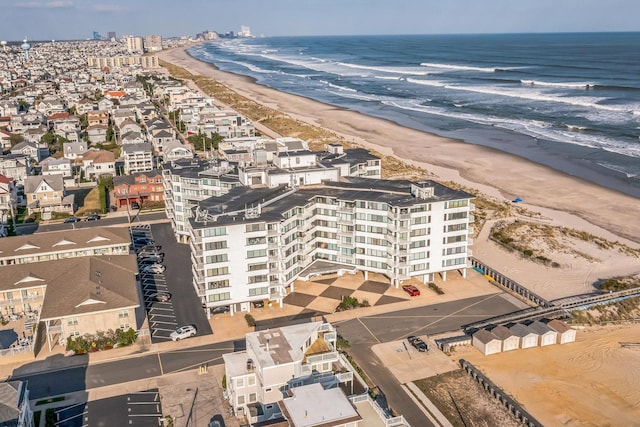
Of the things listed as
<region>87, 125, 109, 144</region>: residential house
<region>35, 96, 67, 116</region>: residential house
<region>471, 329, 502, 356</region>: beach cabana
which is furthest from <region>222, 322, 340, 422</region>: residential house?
<region>35, 96, 67, 116</region>: residential house

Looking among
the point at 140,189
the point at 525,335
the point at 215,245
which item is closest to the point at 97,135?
the point at 140,189

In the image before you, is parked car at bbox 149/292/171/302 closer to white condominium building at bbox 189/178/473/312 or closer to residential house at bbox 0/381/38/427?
white condominium building at bbox 189/178/473/312

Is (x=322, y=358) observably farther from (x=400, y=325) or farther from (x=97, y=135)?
(x=97, y=135)

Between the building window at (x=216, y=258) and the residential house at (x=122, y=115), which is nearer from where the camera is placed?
the building window at (x=216, y=258)

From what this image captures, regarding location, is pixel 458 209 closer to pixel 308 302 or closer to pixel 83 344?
pixel 308 302

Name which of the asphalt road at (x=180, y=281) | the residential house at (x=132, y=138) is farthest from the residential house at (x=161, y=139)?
the asphalt road at (x=180, y=281)

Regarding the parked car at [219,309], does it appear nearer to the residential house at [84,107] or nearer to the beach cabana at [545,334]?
the beach cabana at [545,334]

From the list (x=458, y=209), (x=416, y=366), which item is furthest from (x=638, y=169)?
(x=416, y=366)
